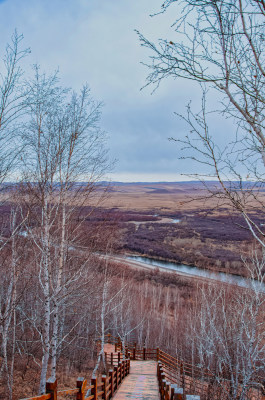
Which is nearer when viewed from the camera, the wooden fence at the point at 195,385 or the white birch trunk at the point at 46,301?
the wooden fence at the point at 195,385

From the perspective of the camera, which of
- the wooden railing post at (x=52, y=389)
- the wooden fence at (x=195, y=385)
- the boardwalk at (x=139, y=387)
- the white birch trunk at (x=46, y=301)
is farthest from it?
the boardwalk at (x=139, y=387)

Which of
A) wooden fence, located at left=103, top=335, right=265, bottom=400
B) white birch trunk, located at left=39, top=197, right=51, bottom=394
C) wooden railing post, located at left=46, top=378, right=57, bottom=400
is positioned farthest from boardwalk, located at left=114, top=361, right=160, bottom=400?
wooden railing post, located at left=46, top=378, right=57, bottom=400

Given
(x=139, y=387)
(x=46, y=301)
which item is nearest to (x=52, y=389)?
(x=46, y=301)

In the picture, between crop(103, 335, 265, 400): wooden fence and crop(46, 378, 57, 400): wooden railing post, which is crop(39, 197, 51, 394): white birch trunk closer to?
crop(46, 378, 57, 400): wooden railing post

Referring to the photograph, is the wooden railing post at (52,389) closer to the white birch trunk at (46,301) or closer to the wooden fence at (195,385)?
the wooden fence at (195,385)

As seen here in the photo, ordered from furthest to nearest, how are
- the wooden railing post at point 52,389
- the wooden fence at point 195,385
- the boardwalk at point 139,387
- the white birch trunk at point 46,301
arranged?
the boardwalk at point 139,387 < the white birch trunk at point 46,301 < the wooden fence at point 195,385 < the wooden railing post at point 52,389

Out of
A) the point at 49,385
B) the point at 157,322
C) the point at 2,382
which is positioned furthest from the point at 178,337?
the point at 49,385

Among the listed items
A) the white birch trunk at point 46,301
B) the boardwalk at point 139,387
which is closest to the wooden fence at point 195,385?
the boardwalk at point 139,387

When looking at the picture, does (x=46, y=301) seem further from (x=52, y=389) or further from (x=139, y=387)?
(x=139, y=387)

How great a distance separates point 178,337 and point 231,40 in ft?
77.5

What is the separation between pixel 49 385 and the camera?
3393mm

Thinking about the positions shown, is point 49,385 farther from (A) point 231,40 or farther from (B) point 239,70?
(A) point 231,40

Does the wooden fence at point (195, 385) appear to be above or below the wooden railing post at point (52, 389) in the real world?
below

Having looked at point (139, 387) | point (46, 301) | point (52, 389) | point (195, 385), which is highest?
point (46, 301)
